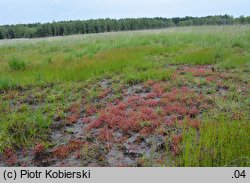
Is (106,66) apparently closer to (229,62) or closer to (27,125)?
(229,62)

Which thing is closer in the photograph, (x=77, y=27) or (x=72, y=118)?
(x=72, y=118)

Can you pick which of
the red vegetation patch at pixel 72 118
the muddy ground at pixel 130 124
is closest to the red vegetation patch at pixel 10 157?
the muddy ground at pixel 130 124

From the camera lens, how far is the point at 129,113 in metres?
7.73

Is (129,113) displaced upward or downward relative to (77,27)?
downward

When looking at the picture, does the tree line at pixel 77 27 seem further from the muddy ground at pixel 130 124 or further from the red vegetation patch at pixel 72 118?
the red vegetation patch at pixel 72 118

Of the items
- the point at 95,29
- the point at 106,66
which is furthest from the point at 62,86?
the point at 95,29

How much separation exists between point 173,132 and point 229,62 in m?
6.97

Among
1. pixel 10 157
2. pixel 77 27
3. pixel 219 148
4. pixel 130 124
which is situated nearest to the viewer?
pixel 219 148

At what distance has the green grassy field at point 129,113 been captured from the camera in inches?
225

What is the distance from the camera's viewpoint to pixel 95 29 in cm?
9831

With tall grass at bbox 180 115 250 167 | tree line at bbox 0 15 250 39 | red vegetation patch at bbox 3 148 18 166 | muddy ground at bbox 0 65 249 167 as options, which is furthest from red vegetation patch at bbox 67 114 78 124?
tree line at bbox 0 15 250 39

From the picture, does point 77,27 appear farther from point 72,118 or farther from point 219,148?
point 219,148

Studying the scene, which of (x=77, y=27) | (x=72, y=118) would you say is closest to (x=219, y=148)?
(x=72, y=118)

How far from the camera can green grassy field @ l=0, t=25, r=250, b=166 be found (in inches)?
225
